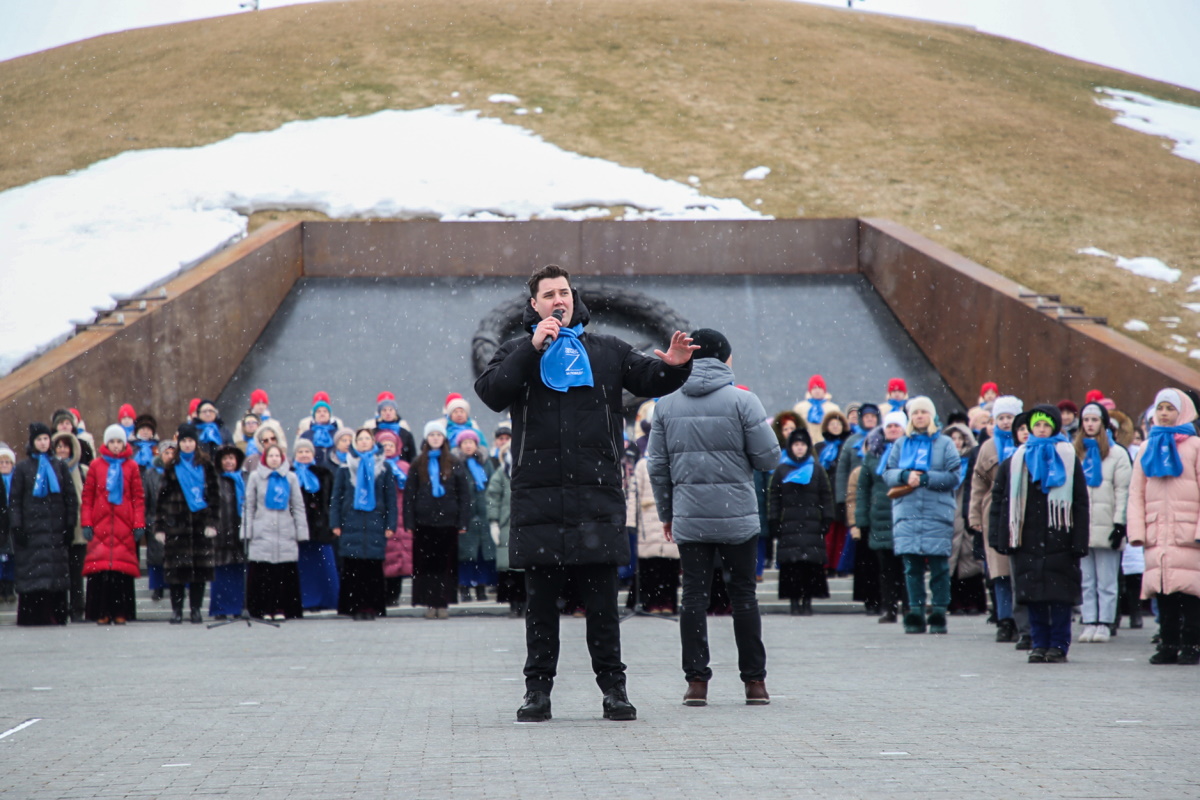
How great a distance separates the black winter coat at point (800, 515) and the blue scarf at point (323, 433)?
5207 millimetres

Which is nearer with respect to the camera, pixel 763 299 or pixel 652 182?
pixel 763 299

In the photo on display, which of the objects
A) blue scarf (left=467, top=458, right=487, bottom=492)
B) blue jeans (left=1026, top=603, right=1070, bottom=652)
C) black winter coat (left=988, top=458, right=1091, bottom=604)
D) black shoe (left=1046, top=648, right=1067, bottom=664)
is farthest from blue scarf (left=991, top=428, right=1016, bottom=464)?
blue scarf (left=467, top=458, right=487, bottom=492)

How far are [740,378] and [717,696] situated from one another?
48.5 ft

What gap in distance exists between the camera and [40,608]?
12977 mm

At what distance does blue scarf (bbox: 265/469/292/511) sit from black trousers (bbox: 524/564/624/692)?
757cm

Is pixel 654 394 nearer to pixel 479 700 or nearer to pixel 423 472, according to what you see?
pixel 479 700

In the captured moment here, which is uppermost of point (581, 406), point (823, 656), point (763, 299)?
point (763, 299)

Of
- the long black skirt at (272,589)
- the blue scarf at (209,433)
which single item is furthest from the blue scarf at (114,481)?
the blue scarf at (209,433)

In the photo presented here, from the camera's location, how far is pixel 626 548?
245 inches

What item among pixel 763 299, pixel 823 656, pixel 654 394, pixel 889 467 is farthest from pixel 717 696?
pixel 763 299

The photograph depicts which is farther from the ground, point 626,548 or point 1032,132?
point 1032,132

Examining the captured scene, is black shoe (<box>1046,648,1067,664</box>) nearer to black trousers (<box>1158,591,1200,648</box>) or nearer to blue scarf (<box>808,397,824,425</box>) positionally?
black trousers (<box>1158,591,1200,648</box>)

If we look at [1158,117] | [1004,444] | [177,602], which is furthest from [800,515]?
[1158,117]

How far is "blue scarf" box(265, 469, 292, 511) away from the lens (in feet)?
43.7
